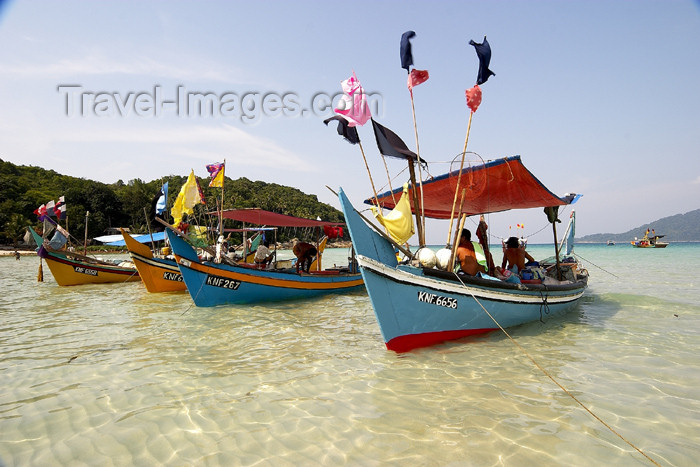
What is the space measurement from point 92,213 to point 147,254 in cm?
5333

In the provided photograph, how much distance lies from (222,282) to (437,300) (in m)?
6.65

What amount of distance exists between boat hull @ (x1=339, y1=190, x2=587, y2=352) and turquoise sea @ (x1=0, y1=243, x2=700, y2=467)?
1.05 feet

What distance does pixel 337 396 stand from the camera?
4.28 metres

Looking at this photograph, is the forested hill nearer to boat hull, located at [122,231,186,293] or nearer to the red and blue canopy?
boat hull, located at [122,231,186,293]

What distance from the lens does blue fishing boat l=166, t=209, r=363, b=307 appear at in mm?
9680

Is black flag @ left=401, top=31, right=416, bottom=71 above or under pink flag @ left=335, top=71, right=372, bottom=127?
above

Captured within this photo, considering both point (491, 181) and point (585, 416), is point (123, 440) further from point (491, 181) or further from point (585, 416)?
point (491, 181)

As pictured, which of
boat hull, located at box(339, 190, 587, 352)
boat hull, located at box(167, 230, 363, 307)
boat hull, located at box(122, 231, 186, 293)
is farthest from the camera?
boat hull, located at box(122, 231, 186, 293)

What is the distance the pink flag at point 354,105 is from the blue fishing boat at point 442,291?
207cm

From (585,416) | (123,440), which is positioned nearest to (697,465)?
(585,416)

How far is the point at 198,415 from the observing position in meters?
3.76

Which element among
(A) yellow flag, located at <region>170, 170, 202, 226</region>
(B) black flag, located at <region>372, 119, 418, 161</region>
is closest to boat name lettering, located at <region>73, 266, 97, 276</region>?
(A) yellow flag, located at <region>170, 170, 202, 226</region>

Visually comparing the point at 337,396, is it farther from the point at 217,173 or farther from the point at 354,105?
the point at 217,173

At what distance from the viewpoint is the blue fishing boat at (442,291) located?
17.6 ft
